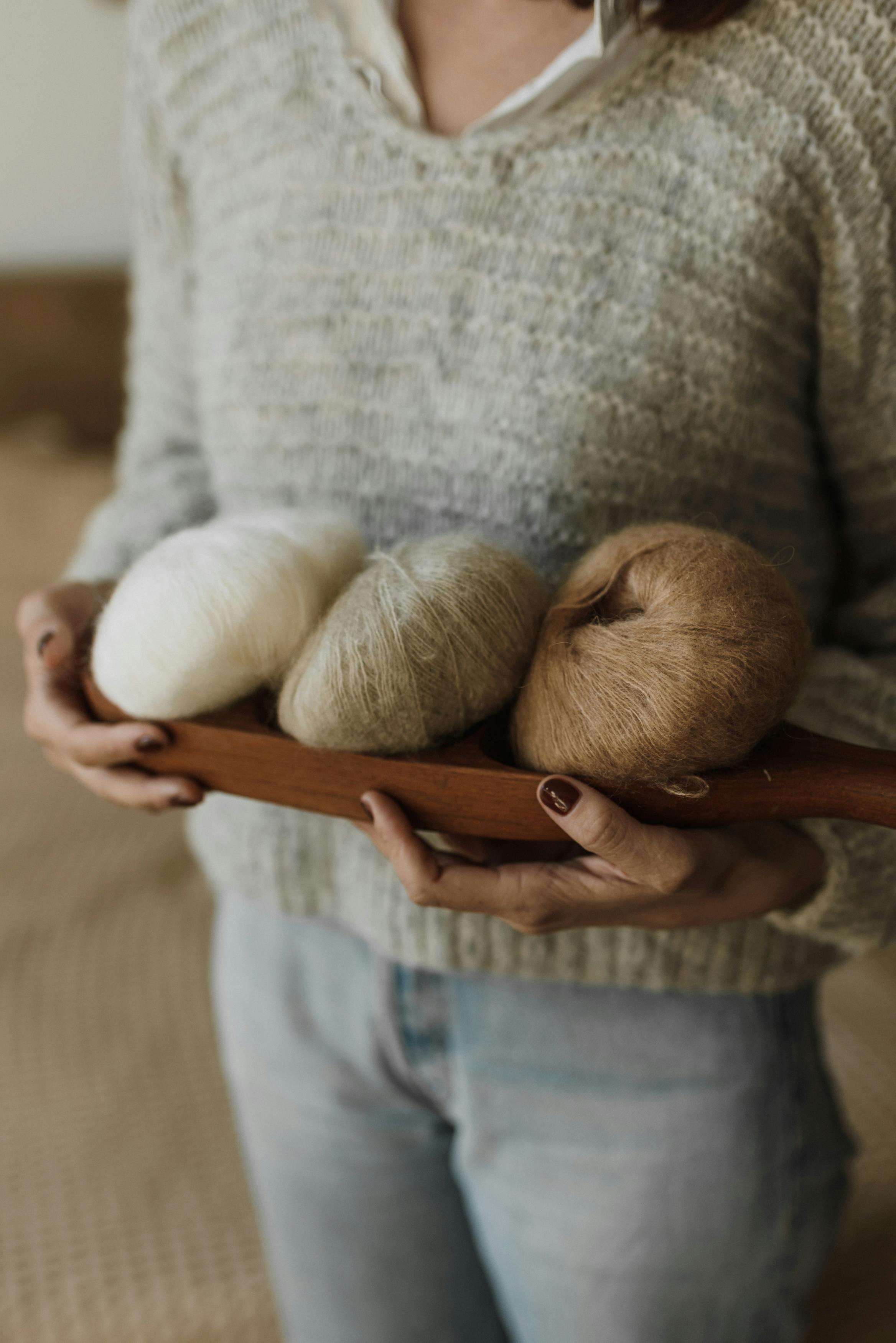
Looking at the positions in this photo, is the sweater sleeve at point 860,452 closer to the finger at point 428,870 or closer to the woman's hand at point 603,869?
the woman's hand at point 603,869

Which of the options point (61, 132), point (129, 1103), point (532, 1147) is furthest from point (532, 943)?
point (61, 132)

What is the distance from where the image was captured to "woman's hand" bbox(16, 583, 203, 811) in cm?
41

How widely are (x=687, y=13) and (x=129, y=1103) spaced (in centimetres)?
106

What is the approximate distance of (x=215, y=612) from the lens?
0.36m

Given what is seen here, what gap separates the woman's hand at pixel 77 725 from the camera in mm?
415

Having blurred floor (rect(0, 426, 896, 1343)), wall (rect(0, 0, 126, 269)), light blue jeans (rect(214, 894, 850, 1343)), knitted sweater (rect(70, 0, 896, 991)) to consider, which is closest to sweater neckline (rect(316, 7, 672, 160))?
knitted sweater (rect(70, 0, 896, 991))

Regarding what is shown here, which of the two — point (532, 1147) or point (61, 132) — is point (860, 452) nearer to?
point (532, 1147)

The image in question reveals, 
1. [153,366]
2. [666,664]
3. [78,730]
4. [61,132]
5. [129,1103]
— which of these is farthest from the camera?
[61,132]

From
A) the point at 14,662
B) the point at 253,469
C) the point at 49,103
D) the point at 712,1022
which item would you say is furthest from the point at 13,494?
the point at 712,1022

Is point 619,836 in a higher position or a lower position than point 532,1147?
higher

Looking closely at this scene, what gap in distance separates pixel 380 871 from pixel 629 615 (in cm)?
26

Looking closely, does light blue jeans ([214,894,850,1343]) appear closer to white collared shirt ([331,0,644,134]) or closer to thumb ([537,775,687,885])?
thumb ([537,775,687,885])

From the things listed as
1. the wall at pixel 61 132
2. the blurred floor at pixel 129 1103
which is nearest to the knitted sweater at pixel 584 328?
the blurred floor at pixel 129 1103

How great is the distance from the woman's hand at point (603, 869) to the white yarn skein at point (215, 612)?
0.08m
